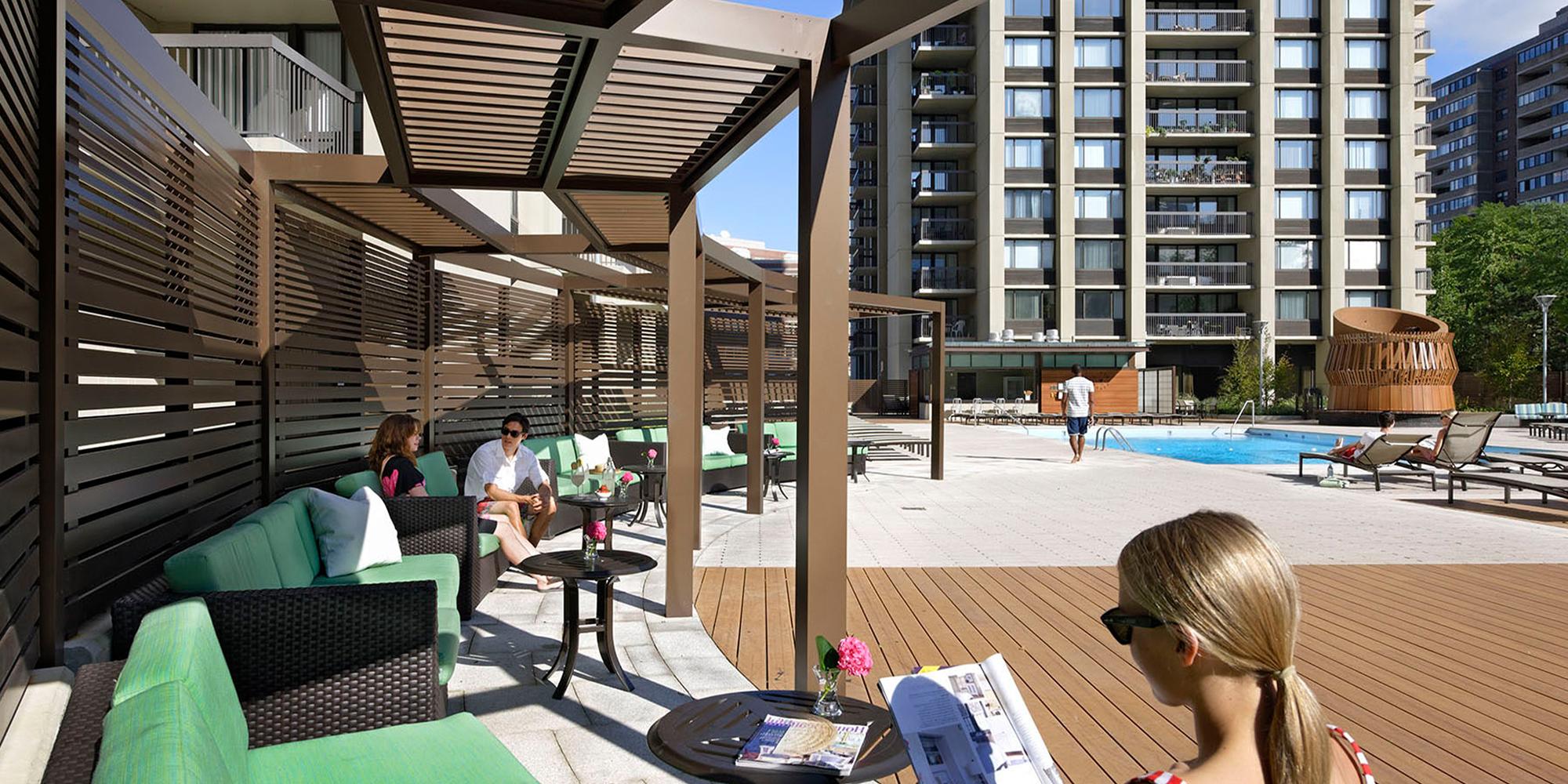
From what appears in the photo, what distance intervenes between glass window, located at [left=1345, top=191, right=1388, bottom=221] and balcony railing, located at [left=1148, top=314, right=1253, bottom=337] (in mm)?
6142

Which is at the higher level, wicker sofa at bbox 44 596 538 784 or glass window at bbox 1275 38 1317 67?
glass window at bbox 1275 38 1317 67

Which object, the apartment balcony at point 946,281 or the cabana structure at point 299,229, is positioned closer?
the cabana structure at point 299,229

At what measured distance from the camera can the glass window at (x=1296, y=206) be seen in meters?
41.1

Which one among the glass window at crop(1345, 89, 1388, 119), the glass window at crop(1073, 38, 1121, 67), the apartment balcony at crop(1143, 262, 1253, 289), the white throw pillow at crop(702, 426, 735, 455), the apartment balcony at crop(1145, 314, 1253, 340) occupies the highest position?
the glass window at crop(1073, 38, 1121, 67)

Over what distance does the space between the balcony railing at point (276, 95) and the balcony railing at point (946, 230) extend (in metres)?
33.1

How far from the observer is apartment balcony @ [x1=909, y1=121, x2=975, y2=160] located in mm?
42688

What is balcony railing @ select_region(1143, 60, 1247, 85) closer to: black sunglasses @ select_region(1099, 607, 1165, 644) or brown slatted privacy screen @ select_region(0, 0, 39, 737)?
brown slatted privacy screen @ select_region(0, 0, 39, 737)

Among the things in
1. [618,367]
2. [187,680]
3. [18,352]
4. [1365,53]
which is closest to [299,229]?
[18,352]

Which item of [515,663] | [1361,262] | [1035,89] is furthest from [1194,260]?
[515,663]

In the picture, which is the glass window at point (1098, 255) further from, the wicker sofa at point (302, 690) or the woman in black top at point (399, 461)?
the wicker sofa at point (302, 690)

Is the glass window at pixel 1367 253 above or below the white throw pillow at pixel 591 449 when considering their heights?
above

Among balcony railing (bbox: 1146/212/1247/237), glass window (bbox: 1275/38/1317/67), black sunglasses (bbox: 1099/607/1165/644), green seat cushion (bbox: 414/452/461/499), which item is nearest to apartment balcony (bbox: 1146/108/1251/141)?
glass window (bbox: 1275/38/1317/67)

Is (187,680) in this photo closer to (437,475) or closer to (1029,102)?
(437,475)

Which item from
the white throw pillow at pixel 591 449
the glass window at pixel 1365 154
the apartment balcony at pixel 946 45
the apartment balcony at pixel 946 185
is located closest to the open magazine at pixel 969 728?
the white throw pillow at pixel 591 449
